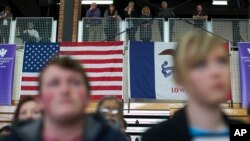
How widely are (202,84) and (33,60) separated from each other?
10.9m

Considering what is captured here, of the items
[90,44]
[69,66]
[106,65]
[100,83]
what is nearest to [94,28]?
[90,44]

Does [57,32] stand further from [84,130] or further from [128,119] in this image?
[84,130]

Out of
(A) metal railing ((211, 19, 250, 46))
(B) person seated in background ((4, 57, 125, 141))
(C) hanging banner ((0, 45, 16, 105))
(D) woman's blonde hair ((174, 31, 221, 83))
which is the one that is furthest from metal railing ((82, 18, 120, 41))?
(D) woman's blonde hair ((174, 31, 221, 83))

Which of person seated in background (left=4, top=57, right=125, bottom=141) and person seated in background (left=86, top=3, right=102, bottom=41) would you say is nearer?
person seated in background (left=4, top=57, right=125, bottom=141)

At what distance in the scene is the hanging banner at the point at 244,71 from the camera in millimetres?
11680

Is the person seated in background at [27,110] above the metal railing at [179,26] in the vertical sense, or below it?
below

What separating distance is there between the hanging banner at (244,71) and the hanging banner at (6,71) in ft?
20.9

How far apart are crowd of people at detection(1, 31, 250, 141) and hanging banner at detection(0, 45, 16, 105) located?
35.0 feet

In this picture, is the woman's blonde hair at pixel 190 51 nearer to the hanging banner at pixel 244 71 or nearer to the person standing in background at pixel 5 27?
the hanging banner at pixel 244 71

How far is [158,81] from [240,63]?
230cm

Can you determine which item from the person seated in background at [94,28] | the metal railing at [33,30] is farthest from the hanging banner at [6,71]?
the person seated in background at [94,28]

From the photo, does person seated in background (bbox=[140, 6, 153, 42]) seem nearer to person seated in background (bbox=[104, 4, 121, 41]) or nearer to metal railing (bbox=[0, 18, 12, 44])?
person seated in background (bbox=[104, 4, 121, 41])

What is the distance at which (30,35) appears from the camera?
13.1 meters

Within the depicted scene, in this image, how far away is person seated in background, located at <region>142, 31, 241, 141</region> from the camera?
62.5 inches
